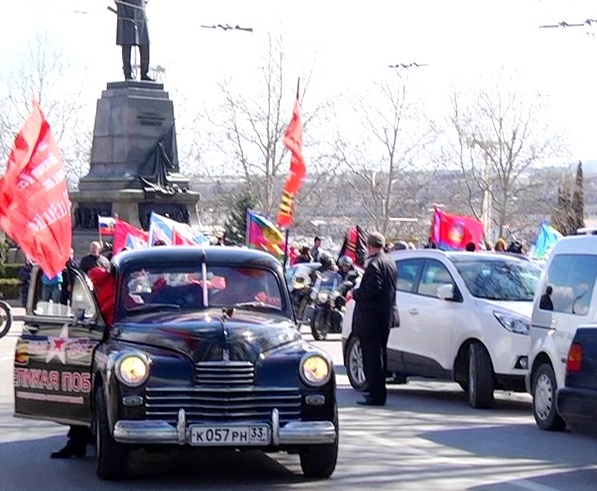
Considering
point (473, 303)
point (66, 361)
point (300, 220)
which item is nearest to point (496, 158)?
point (300, 220)

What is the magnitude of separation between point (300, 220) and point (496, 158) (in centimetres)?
1309

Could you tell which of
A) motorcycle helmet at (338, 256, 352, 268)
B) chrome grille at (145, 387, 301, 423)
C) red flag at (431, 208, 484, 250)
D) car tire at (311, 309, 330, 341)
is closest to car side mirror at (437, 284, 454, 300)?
chrome grille at (145, 387, 301, 423)

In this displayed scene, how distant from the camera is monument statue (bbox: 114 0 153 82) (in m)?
39.3

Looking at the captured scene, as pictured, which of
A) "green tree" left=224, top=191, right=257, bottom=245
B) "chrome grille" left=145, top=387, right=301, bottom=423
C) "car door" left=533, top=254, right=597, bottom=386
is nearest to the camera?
"chrome grille" left=145, top=387, right=301, bottom=423

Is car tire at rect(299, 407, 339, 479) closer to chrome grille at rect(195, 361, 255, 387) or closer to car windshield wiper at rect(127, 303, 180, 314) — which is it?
chrome grille at rect(195, 361, 255, 387)

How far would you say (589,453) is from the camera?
499 inches

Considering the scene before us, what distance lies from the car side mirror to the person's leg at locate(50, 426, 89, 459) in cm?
571

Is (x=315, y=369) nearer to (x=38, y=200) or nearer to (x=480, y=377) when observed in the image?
(x=38, y=200)

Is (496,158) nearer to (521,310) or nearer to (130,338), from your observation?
(521,310)

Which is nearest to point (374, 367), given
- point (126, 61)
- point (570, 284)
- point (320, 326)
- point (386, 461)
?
point (570, 284)

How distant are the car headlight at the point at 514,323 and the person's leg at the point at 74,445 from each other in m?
5.57

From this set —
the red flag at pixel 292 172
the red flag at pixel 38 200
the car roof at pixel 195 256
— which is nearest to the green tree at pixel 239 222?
the red flag at pixel 292 172

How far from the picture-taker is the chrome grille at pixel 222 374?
10.2 meters

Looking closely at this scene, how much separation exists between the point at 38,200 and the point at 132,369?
2.91 m
